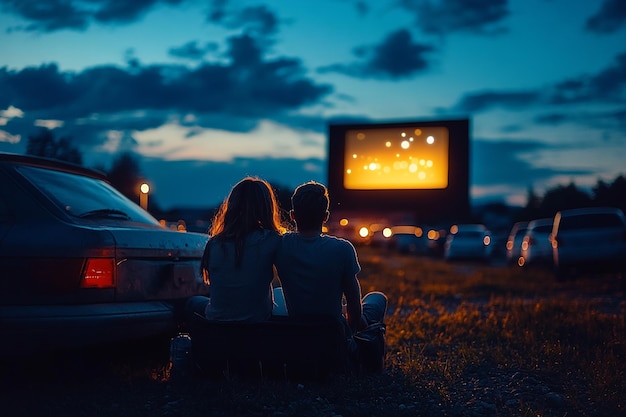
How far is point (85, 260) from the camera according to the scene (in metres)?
4.57

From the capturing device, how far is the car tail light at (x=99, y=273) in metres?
4.58

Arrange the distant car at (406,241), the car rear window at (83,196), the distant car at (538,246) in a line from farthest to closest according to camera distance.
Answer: the distant car at (406,241) < the distant car at (538,246) < the car rear window at (83,196)

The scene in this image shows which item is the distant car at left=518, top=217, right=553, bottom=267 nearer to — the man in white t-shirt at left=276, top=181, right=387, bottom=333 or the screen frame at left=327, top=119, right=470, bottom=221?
the screen frame at left=327, top=119, right=470, bottom=221

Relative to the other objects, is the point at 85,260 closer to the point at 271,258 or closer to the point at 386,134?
the point at 271,258

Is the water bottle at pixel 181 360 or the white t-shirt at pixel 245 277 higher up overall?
the white t-shirt at pixel 245 277

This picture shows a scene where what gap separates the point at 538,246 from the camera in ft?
65.1

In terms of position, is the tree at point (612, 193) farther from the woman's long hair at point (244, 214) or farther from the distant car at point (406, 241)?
the woman's long hair at point (244, 214)

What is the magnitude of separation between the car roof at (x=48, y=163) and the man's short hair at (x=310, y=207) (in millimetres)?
1889

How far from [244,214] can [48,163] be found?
1.65 m

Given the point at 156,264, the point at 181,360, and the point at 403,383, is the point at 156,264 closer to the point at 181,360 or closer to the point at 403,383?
the point at 181,360

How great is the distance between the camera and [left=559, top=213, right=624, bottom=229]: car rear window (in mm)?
15570

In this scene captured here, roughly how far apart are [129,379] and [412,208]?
9.17 ft

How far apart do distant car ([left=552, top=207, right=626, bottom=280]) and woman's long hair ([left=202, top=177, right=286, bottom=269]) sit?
39.2 feet

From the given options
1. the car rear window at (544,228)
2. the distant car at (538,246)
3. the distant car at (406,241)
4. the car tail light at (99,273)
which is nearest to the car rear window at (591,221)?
the distant car at (538,246)
